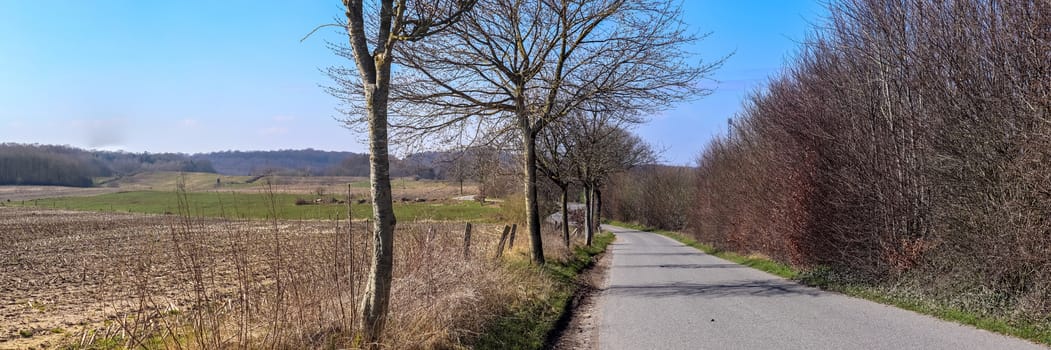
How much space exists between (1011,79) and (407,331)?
831 centimetres

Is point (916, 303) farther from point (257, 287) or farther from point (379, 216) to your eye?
point (257, 287)

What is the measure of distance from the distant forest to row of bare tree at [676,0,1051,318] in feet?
27.3

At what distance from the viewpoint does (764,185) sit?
63.0 ft

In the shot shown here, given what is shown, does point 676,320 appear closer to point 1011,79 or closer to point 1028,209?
point 1028,209

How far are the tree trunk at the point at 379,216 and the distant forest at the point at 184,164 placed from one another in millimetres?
2141

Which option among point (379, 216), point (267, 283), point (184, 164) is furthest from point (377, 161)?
point (184, 164)

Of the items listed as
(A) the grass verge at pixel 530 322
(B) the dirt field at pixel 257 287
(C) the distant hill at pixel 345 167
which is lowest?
(A) the grass verge at pixel 530 322

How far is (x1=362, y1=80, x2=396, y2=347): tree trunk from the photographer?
19.4 ft

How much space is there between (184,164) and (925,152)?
11.9 metres

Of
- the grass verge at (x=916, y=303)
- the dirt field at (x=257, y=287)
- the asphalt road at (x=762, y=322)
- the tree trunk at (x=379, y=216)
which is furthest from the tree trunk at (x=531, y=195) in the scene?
the tree trunk at (x=379, y=216)

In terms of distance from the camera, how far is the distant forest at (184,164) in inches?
434

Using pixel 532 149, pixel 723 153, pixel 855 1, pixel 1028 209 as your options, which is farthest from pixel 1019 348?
pixel 723 153

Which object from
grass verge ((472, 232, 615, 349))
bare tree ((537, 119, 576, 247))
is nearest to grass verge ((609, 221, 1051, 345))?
grass verge ((472, 232, 615, 349))

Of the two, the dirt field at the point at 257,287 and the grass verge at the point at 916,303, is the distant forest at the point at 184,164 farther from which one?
the grass verge at the point at 916,303
